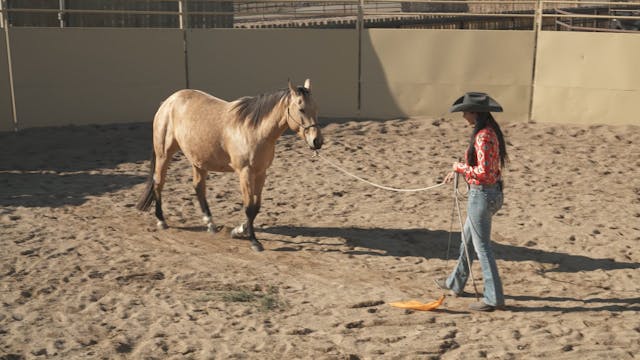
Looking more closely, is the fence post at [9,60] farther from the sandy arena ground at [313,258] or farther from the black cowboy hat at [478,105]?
the black cowboy hat at [478,105]

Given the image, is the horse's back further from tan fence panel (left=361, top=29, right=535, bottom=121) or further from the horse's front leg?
tan fence panel (left=361, top=29, right=535, bottom=121)

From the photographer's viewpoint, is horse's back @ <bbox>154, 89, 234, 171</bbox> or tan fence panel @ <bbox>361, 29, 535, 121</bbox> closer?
horse's back @ <bbox>154, 89, 234, 171</bbox>

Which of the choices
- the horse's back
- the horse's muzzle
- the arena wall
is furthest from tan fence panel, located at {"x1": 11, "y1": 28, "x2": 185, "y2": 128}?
the horse's muzzle

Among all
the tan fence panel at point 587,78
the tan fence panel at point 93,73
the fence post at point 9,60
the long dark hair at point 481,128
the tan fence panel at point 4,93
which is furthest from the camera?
the tan fence panel at point 587,78

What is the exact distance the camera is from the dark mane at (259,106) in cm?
744

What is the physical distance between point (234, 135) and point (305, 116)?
908 millimetres

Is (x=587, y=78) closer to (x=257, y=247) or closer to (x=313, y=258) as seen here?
(x=313, y=258)

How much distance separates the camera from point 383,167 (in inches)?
420

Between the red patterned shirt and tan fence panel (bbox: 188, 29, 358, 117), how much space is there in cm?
766

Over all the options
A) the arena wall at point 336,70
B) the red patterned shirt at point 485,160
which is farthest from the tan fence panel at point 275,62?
the red patterned shirt at point 485,160

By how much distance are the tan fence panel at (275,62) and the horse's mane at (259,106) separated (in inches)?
216

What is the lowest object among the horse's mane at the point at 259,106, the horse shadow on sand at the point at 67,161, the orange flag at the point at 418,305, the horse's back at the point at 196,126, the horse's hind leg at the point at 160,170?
the orange flag at the point at 418,305

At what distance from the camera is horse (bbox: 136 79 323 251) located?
283 inches

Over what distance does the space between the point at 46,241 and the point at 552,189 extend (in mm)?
6135
